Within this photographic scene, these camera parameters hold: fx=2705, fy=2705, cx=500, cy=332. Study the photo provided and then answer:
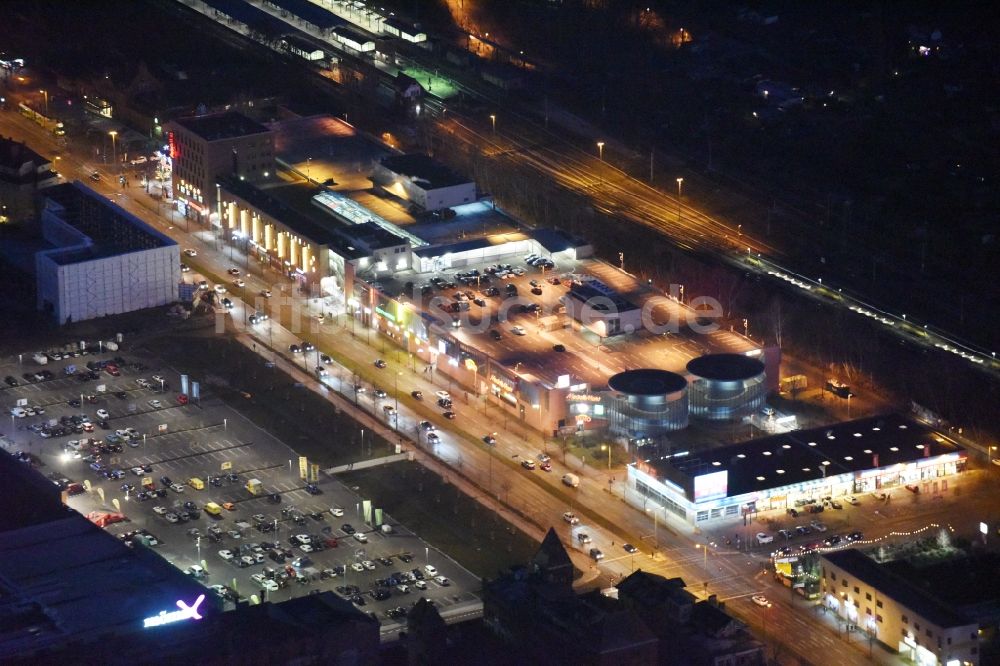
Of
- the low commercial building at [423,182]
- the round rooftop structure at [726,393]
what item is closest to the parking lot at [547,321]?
the round rooftop structure at [726,393]

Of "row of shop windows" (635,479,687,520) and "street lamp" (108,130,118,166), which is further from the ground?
"row of shop windows" (635,479,687,520)

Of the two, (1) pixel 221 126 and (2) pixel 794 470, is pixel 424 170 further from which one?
(2) pixel 794 470

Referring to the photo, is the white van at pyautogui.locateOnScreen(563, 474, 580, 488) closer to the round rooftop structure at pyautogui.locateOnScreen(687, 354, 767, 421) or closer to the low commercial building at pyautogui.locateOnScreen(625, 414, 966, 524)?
the low commercial building at pyautogui.locateOnScreen(625, 414, 966, 524)

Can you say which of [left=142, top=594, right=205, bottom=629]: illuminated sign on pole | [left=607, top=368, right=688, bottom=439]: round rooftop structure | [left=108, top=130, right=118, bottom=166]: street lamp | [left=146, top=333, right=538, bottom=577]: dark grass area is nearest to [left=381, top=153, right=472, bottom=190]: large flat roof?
[left=146, top=333, right=538, bottom=577]: dark grass area

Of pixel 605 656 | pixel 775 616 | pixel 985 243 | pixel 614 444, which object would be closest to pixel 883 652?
pixel 775 616

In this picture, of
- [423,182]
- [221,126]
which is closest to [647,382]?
[423,182]

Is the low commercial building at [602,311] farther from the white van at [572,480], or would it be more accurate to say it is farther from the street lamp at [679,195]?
the street lamp at [679,195]
